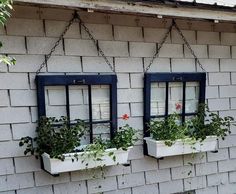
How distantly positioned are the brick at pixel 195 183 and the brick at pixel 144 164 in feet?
1.68

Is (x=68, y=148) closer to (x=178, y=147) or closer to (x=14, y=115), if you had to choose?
(x=14, y=115)

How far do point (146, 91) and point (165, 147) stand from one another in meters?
0.61

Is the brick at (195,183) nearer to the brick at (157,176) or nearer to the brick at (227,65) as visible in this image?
the brick at (157,176)

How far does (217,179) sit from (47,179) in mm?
2138

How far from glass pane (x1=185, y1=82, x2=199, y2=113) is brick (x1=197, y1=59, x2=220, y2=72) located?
0.68ft

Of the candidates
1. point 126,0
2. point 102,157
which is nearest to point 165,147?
point 102,157

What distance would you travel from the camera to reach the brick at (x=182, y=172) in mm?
3762

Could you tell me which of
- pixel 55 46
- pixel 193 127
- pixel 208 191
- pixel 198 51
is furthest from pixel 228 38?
pixel 55 46

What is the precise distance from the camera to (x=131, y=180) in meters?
3.49

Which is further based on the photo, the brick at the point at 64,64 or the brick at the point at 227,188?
the brick at the point at 227,188

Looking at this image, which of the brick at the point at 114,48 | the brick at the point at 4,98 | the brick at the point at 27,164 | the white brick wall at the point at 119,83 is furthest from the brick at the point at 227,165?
the brick at the point at 4,98

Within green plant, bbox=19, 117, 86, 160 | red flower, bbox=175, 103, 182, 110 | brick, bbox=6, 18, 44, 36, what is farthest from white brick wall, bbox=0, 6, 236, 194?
red flower, bbox=175, 103, 182, 110

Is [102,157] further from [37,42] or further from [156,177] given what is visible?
[37,42]

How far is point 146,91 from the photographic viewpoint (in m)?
3.43
